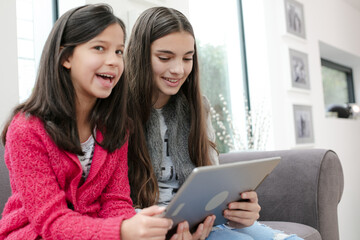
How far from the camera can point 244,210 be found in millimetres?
1120

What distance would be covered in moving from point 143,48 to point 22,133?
1.68 ft

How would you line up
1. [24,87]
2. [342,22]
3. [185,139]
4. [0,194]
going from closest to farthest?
[0,194], [185,139], [24,87], [342,22]

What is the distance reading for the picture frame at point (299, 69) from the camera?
3315 mm

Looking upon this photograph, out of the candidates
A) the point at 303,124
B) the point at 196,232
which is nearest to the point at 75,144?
the point at 196,232

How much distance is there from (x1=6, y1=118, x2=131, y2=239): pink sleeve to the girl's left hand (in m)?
0.35

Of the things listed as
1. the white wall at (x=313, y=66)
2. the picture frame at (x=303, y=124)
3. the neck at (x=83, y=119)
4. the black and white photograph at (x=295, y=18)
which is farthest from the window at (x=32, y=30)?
the picture frame at (x=303, y=124)

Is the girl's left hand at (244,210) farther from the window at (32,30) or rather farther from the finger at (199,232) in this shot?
the window at (32,30)

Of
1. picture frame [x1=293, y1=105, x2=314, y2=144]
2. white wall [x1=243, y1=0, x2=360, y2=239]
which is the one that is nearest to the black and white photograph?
white wall [x1=243, y1=0, x2=360, y2=239]

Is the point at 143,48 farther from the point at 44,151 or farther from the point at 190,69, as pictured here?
the point at 44,151

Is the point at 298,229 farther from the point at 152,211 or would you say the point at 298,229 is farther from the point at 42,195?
the point at 42,195

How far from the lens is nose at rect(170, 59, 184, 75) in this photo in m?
1.24

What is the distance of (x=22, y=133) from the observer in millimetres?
912

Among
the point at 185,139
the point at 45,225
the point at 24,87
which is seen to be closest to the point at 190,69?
the point at 185,139

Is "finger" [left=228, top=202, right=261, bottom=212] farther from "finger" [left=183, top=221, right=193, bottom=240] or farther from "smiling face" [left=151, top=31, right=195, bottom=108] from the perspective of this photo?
"smiling face" [left=151, top=31, right=195, bottom=108]
